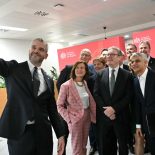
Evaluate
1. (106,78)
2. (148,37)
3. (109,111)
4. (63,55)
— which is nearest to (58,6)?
(148,37)

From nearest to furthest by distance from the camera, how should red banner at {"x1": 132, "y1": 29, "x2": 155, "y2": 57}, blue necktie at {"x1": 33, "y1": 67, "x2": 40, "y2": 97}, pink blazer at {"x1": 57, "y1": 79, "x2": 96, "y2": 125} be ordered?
blue necktie at {"x1": 33, "y1": 67, "x2": 40, "y2": 97} < pink blazer at {"x1": 57, "y1": 79, "x2": 96, "y2": 125} < red banner at {"x1": 132, "y1": 29, "x2": 155, "y2": 57}

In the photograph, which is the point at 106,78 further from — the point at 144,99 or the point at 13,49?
the point at 13,49

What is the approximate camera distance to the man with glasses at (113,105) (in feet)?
10.1

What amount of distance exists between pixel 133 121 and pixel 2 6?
555 cm

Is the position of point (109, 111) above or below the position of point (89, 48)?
below

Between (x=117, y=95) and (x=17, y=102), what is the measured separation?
59.3 inches

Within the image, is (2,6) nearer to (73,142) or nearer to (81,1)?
(81,1)

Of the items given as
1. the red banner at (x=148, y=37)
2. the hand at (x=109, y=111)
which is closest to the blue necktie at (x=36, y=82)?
the hand at (x=109, y=111)

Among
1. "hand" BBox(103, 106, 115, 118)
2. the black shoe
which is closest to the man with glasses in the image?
"hand" BBox(103, 106, 115, 118)

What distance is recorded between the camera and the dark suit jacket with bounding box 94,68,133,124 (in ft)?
10.1

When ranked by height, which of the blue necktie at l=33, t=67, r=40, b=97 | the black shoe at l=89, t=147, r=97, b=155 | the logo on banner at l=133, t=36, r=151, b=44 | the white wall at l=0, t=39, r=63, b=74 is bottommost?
the black shoe at l=89, t=147, r=97, b=155

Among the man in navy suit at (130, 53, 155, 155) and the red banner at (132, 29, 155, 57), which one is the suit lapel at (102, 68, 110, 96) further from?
the red banner at (132, 29, 155, 57)

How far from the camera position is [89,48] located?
977cm

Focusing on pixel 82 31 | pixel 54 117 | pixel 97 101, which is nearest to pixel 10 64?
pixel 54 117
